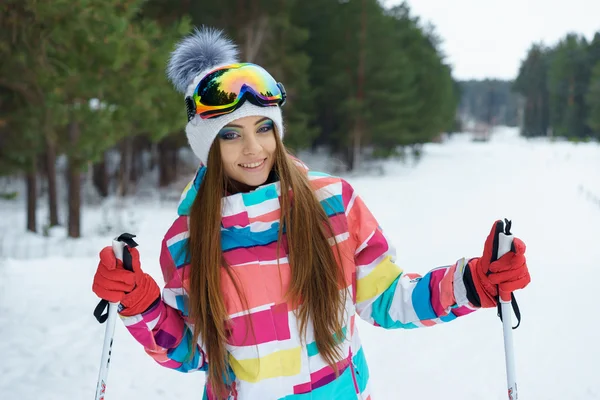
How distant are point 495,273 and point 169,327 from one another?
113 centimetres

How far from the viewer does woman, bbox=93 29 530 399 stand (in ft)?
5.28

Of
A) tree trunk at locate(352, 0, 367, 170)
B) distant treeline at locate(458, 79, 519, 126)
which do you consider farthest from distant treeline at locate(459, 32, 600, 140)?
distant treeline at locate(458, 79, 519, 126)

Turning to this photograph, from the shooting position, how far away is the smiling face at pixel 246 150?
170 cm

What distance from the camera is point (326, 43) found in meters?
20.5

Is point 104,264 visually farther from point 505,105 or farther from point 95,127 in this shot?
point 505,105

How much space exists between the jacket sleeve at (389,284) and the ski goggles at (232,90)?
0.44 meters

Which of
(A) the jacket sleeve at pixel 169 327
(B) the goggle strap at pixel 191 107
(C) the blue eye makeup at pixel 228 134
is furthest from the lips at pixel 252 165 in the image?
(A) the jacket sleeve at pixel 169 327

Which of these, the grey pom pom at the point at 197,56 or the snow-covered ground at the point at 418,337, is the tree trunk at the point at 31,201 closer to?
the snow-covered ground at the point at 418,337

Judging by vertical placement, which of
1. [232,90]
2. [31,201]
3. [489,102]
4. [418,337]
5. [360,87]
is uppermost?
[489,102]

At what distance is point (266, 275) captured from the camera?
1.64m

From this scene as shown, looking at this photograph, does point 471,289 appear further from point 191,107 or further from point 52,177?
point 52,177

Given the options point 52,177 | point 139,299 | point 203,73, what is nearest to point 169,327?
point 139,299

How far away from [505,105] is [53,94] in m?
97.0

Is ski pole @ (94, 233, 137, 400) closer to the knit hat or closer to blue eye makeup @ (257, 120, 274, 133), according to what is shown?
the knit hat
